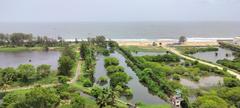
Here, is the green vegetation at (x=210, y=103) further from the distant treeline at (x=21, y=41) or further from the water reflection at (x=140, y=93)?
the distant treeline at (x=21, y=41)

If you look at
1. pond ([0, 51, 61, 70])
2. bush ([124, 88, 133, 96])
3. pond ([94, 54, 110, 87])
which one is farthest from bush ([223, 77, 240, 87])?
pond ([0, 51, 61, 70])

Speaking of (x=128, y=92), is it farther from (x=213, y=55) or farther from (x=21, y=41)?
(x=21, y=41)

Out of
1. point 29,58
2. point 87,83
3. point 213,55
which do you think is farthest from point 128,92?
point 213,55

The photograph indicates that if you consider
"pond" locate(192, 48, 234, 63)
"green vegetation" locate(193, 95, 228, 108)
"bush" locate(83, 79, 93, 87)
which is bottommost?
"bush" locate(83, 79, 93, 87)

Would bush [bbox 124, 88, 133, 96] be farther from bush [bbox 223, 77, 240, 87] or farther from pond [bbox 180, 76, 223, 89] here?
bush [bbox 223, 77, 240, 87]

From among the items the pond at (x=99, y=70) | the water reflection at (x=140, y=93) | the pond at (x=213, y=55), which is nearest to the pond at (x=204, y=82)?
the water reflection at (x=140, y=93)

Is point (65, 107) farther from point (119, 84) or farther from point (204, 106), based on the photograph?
point (204, 106)
